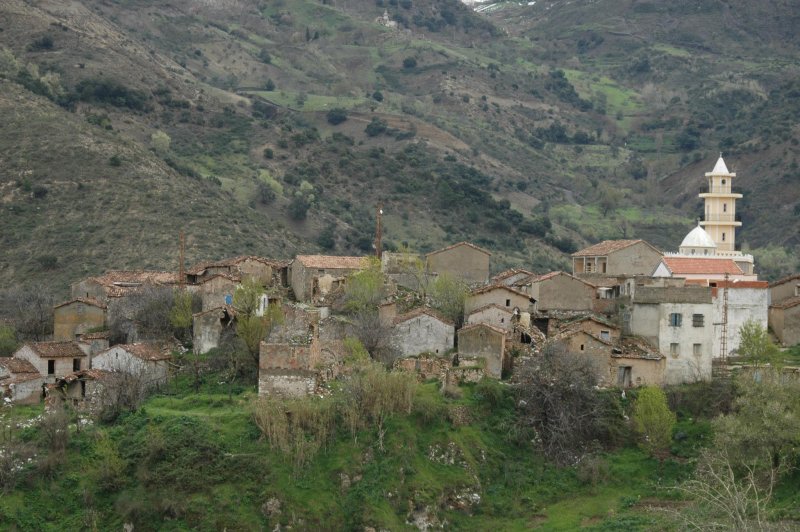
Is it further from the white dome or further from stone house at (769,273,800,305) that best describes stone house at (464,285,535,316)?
the white dome

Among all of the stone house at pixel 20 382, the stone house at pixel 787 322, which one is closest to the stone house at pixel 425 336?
the stone house at pixel 20 382

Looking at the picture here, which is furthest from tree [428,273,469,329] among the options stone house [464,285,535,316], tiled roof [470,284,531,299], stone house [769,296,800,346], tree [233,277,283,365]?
stone house [769,296,800,346]

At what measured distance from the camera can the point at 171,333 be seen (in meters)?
49.1

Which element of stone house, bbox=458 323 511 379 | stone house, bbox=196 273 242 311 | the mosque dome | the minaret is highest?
the minaret

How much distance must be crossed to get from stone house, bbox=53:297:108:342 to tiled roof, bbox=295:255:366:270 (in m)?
7.96

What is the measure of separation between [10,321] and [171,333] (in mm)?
7837

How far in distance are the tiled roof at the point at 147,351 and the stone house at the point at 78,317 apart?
364 cm

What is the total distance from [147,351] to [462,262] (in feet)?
48.6

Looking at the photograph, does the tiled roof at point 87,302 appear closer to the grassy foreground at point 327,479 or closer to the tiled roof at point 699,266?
the grassy foreground at point 327,479

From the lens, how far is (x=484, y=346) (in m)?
45.4

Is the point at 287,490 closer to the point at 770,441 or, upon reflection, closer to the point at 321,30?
the point at 770,441

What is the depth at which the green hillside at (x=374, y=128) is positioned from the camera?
77.1 metres

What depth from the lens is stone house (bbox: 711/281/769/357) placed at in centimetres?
4881

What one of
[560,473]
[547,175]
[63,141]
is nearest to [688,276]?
[560,473]
